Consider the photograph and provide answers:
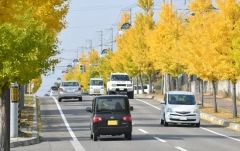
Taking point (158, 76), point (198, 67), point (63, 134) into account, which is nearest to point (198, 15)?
point (198, 67)

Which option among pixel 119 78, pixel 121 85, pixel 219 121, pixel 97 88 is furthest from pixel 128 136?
pixel 97 88

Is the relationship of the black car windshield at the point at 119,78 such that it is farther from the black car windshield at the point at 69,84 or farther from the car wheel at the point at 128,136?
the car wheel at the point at 128,136

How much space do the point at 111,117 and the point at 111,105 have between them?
594 mm

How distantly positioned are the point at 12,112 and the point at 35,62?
324 inches

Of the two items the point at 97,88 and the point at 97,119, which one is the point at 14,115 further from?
the point at 97,88

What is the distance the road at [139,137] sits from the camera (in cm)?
2633

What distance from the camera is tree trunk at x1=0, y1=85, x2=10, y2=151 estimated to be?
20000mm

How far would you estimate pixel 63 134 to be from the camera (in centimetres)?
3266

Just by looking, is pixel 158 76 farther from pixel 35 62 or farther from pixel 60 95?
pixel 35 62

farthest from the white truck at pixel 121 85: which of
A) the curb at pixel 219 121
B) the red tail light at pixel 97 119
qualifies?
the red tail light at pixel 97 119

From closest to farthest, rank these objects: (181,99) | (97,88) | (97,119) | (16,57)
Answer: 1. (16,57)
2. (97,119)
3. (181,99)
4. (97,88)

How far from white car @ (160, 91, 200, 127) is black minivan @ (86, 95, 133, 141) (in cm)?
873

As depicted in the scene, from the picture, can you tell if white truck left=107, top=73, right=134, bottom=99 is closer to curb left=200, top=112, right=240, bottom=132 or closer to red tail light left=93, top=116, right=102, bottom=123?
curb left=200, top=112, right=240, bottom=132

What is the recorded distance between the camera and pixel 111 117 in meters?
29.4
